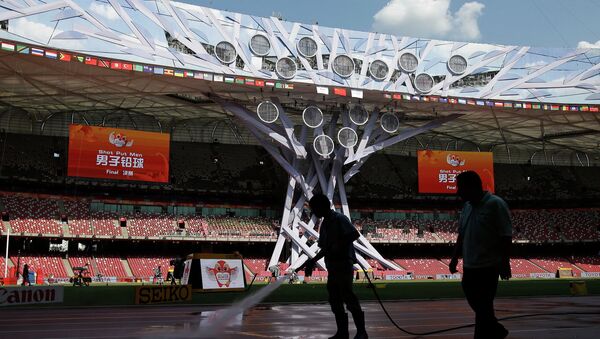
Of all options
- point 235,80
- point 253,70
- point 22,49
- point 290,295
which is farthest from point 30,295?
point 253,70

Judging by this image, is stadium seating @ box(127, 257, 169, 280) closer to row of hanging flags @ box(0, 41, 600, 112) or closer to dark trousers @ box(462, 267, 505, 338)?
row of hanging flags @ box(0, 41, 600, 112)

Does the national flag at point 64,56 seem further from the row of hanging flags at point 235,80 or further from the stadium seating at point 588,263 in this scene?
the stadium seating at point 588,263

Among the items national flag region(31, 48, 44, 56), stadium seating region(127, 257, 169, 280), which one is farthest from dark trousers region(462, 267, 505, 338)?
stadium seating region(127, 257, 169, 280)

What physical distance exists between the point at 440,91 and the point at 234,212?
95.9 ft

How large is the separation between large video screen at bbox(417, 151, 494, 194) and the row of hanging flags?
12986 millimetres

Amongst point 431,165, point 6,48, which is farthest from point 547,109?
point 6,48

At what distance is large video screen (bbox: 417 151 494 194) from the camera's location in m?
64.1

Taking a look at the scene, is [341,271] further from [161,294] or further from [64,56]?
[64,56]

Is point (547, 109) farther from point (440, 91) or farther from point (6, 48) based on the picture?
point (6, 48)

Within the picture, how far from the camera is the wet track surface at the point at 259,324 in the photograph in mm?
10234

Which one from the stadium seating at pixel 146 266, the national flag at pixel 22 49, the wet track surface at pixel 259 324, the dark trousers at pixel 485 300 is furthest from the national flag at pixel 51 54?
the dark trousers at pixel 485 300

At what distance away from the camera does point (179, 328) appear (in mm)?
11477

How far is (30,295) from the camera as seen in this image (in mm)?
17266

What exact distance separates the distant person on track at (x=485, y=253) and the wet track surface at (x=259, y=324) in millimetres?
2823
